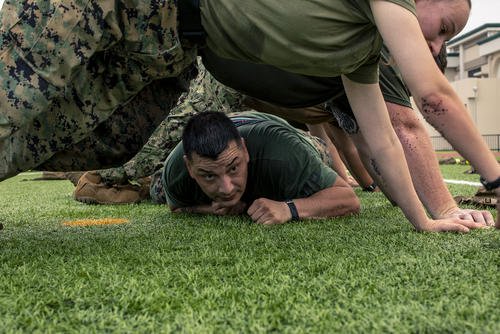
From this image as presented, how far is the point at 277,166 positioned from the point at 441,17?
1.02 meters

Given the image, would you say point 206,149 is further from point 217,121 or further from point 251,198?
point 251,198

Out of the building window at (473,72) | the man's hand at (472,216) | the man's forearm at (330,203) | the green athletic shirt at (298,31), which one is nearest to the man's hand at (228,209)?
the man's forearm at (330,203)

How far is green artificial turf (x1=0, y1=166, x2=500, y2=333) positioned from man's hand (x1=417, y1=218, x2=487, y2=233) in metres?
0.05

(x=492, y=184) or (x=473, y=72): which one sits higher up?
(x=492, y=184)

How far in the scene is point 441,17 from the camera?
2090mm

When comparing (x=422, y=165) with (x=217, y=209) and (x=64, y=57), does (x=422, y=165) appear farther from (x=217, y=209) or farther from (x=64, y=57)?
(x=64, y=57)

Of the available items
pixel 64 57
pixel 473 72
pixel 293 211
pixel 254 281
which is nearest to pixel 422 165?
pixel 293 211

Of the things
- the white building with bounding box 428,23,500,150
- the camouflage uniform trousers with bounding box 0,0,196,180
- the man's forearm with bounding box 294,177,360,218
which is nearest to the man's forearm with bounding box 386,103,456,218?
the man's forearm with bounding box 294,177,360,218

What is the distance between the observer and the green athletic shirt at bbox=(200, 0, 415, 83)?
160 cm

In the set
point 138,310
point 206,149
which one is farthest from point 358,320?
point 206,149

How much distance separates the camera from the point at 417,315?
42.8 inches

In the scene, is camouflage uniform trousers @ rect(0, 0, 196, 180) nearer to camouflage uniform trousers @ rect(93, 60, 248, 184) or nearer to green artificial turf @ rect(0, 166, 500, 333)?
green artificial turf @ rect(0, 166, 500, 333)

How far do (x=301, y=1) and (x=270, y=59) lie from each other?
0.70 feet

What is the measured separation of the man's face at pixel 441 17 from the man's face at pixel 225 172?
949 millimetres
